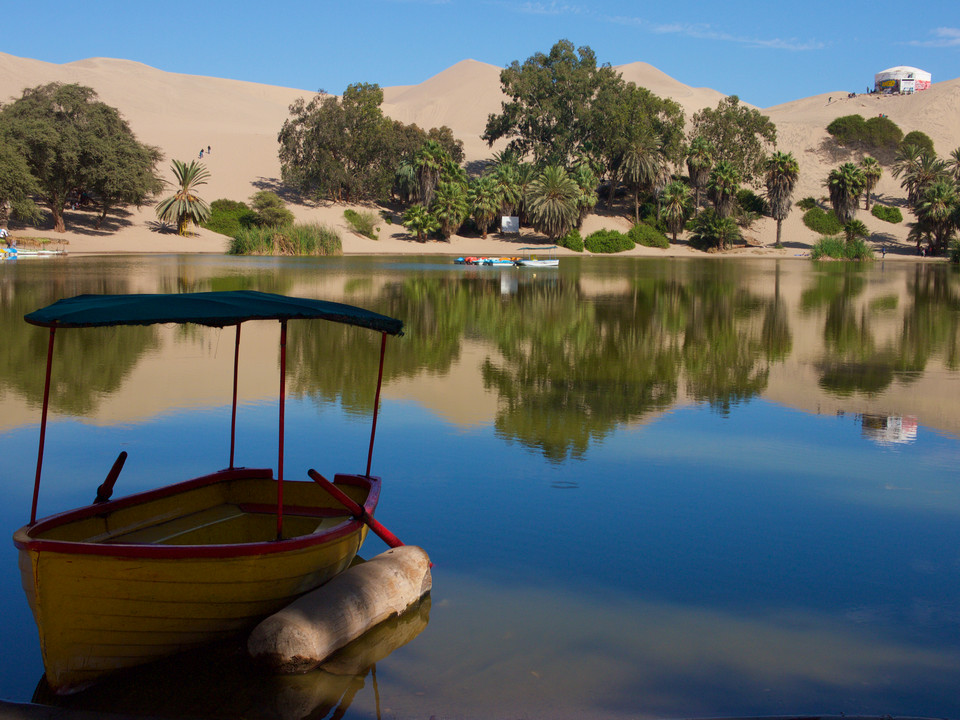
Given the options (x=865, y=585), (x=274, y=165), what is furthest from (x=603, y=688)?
(x=274, y=165)

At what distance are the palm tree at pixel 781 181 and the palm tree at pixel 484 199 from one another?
→ 2490 cm

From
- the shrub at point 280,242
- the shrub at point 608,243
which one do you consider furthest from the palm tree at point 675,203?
the shrub at point 280,242

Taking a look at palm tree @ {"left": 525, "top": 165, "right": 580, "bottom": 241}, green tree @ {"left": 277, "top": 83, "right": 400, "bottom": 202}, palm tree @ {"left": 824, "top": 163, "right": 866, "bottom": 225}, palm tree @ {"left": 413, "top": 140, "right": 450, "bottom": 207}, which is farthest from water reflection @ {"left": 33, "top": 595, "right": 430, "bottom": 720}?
palm tree @ {"left": 824, "top": 163, "right": 866, "bottom": 225}

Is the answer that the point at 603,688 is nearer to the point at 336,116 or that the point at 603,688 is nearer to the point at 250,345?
the point at 250,345

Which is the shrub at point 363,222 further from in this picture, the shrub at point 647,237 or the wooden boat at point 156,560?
the wooden boat at point 156,560

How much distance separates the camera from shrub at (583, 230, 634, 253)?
7831cm

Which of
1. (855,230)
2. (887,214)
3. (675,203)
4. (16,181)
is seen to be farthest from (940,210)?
(16,181)

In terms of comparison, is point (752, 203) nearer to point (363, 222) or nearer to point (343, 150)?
point (363, 222)

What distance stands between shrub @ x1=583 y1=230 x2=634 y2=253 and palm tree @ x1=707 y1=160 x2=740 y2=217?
8.98 metres

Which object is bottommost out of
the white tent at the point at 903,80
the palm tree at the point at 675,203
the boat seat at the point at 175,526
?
the boat seat at the point at 175,526

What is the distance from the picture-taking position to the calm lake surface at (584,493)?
18.6 ft

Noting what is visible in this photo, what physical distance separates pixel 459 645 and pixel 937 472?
6.79 meters

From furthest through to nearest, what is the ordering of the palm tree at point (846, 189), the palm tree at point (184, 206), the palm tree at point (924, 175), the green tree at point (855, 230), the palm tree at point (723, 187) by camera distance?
the palm tree at point (924, 175) < the green tree at point (855, 230) < the palm tree at point (846, 189) < the palm tree at point (723, 187) < the palm tree at point (184, 206)

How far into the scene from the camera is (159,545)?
5.57 meters
